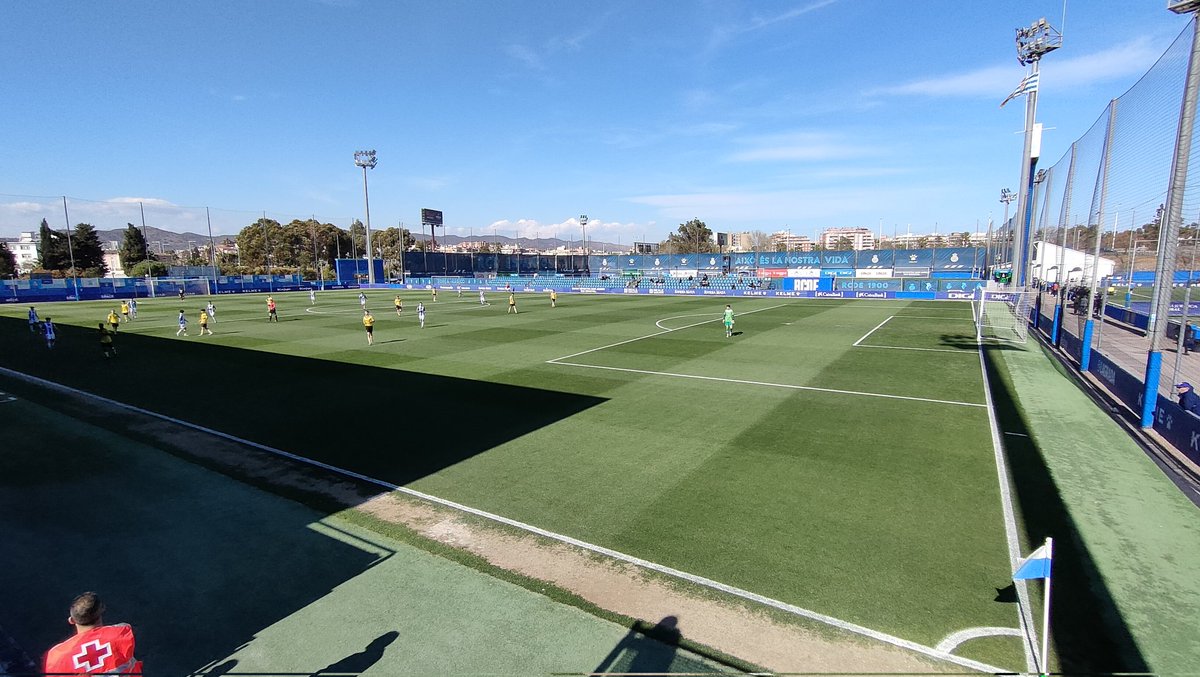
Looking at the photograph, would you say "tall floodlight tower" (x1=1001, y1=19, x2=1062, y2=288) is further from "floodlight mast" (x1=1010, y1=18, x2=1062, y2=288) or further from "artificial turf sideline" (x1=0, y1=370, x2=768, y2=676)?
"artificial turf sideline" (x1=0, y1=370, x2=768, y2=676)

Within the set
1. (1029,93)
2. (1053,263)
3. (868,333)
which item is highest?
(1029,93)

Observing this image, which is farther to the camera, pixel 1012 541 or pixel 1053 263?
pixel 1053 263

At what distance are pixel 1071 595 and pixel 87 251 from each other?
392ft

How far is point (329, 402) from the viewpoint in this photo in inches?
607

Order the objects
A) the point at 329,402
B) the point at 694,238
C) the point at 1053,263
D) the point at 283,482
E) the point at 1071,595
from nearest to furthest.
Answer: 1. the point at 1071,595
2. the point at 283,482
3. the point at 329,402
4. the point at 1053,263
5. the point at 694,238

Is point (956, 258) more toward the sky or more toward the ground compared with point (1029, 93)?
more toward the ground

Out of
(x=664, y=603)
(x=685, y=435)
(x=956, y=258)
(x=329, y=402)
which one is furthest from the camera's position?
(x=956, y=258)

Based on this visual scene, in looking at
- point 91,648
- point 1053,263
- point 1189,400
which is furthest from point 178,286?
point 1053,263

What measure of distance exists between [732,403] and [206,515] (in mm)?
11760

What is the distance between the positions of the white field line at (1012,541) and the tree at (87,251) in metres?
112

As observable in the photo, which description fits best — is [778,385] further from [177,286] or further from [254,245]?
[254,245]

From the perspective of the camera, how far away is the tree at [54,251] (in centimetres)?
8356

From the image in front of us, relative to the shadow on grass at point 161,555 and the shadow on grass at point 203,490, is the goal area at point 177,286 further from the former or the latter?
the shadow on grass at point 161,555

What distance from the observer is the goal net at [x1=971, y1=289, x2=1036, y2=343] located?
26812mm
